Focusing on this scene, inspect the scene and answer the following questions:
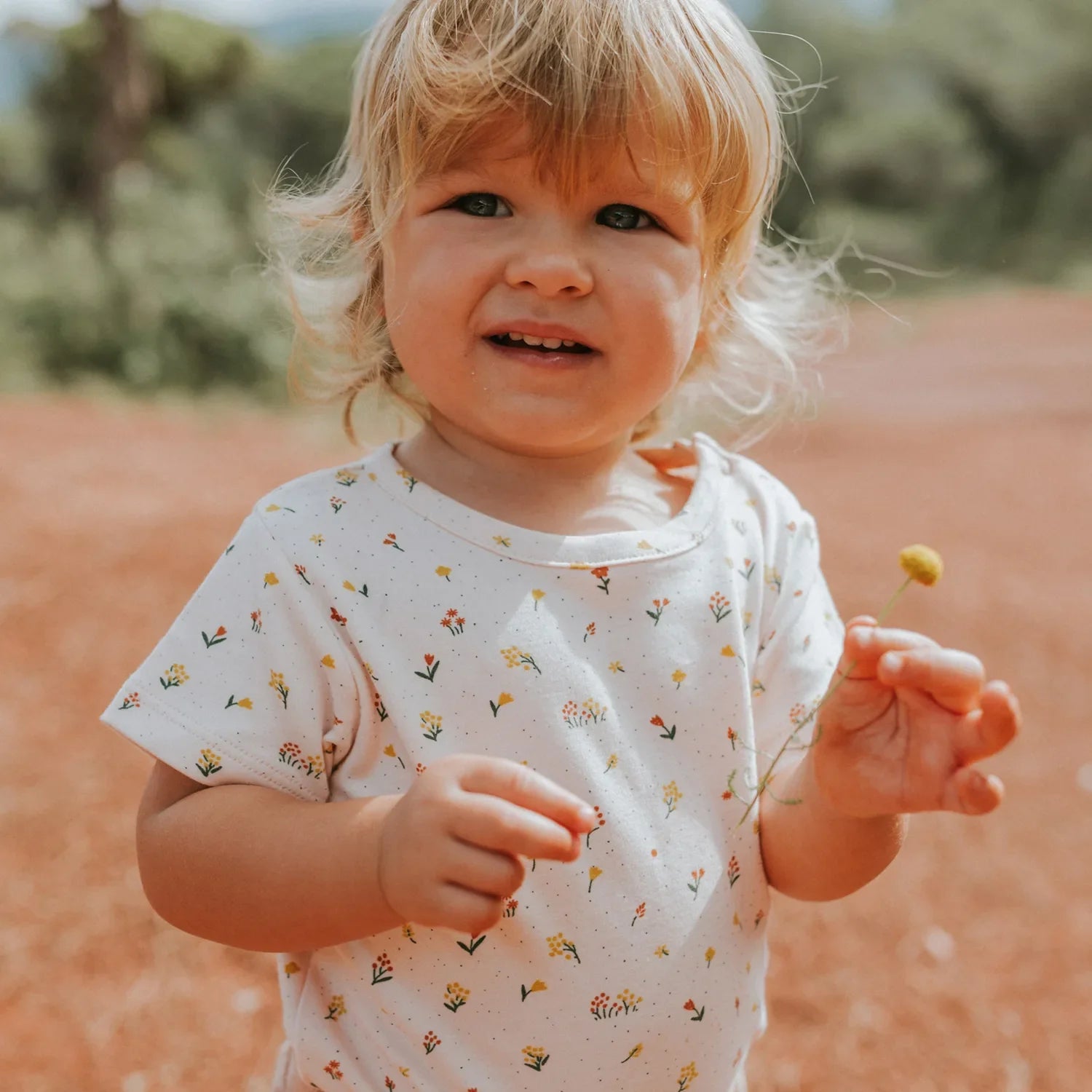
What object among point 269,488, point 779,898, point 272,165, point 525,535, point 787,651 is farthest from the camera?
point 272,165

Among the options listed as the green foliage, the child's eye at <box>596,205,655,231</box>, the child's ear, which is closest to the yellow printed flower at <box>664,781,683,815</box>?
the child's eye at <box>596,205,655,231</box>

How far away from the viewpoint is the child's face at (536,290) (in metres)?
1.45

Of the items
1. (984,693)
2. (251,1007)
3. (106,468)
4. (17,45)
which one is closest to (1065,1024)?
(251,1007)

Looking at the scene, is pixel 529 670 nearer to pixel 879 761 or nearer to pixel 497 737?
pixel 497 737

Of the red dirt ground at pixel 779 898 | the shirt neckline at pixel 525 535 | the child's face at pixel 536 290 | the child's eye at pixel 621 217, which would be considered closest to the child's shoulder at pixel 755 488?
the shirt neckline at pixel 525 535

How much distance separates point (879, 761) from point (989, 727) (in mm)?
145

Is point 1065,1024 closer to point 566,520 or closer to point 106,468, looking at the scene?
point 566,520

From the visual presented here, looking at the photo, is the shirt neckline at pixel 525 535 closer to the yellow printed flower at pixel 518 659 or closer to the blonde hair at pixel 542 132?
the yellow printed flower at pixel 518 659

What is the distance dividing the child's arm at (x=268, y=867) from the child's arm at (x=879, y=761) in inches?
19.3

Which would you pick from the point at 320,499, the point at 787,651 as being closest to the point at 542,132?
the point at 320,499

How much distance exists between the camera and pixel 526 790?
1229 mm

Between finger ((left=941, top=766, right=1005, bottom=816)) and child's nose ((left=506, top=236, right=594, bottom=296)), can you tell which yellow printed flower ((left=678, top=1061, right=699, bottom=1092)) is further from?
child's nose ((left=506, top=236, right=594, bottom=296))

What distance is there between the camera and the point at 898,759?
1399mm

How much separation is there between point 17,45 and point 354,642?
16669mm
